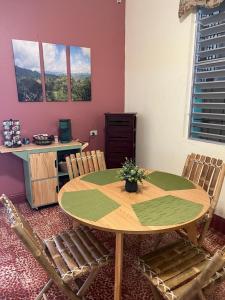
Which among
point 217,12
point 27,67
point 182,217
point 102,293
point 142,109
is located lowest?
point 102,293

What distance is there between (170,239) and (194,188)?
81 centimetres

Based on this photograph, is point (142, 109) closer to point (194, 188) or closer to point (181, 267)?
point (194, 188)

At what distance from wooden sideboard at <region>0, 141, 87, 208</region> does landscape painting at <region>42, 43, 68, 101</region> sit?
77 centimetres

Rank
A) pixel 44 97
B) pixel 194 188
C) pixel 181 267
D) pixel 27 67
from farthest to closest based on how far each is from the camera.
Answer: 1. pixel 44 97
2. pixel 27 67
3. pixel 194 188
4. pixel 181 267

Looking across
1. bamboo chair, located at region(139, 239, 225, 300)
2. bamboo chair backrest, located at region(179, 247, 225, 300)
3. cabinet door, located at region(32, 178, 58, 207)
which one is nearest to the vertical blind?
bamboo chair, located at region(139, 239, 225, 300)

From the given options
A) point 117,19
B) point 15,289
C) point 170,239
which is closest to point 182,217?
point 170,239

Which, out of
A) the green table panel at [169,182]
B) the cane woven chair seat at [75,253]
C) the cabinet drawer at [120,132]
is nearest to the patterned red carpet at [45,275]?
the cane woven chair seat at [75,253]

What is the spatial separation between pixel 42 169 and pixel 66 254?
61.8 inches

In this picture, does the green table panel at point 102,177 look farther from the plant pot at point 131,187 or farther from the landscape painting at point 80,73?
the landscape painting at point 80,73

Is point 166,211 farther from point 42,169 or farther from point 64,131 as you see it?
point 64,131

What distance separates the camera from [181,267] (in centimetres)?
139

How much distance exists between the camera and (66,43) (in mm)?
3174

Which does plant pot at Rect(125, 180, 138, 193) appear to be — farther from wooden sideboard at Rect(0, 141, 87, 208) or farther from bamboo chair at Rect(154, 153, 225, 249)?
wooden sideboard at Rect(0, 141, 87, 208)

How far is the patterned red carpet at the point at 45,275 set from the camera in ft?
5.54
